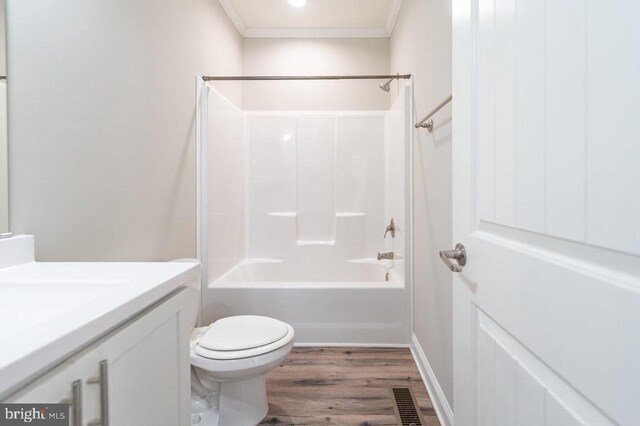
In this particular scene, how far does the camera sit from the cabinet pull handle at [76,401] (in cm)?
48

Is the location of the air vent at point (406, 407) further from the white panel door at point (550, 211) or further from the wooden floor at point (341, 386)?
the white panel door at point (550, 211)

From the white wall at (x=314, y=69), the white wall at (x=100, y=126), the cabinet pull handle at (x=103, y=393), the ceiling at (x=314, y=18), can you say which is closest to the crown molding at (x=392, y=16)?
the ceiling at (x=314, y=18)

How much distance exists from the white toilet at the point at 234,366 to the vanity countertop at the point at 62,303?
616 mm

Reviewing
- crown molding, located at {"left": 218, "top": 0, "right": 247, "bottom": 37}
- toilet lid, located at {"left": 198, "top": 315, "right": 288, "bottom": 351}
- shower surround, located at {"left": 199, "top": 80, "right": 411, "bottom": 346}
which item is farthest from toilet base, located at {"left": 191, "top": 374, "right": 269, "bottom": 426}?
crown molding, located at {"left": 218, "top": 0, "right": 247, "bottom": 37}

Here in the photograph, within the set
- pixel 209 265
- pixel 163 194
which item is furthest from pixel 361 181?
pixel 163 194

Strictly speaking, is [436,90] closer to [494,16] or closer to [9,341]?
[494,16]

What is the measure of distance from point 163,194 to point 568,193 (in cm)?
172

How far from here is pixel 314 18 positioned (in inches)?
117

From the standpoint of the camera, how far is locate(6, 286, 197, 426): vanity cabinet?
0.48 meters

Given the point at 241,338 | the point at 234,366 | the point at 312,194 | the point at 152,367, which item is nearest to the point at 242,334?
the point at 241,338

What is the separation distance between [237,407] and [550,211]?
61.1 inches

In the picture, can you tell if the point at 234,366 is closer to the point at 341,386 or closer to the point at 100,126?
the point at 341,386

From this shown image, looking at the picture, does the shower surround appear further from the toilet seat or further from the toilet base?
the toilet base

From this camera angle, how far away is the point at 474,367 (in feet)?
2.73
